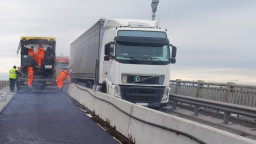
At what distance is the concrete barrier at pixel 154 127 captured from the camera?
5295mm

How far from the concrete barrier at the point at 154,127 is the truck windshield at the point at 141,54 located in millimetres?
2508

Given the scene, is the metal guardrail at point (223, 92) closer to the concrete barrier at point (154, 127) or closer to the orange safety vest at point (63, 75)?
the concrete barrier at point (154, 127)

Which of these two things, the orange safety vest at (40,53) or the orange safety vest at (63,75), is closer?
the orange safety vest at (40,53)

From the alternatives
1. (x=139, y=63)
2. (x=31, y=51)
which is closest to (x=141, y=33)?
(x=139, y=63)

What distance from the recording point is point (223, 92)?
55.9 ft

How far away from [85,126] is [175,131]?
5.59 metres

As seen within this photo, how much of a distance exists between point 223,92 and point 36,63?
17425 millimetres

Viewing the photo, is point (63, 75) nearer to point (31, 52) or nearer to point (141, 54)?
point (31, 52)

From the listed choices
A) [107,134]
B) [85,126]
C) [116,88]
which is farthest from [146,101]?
[107,134]

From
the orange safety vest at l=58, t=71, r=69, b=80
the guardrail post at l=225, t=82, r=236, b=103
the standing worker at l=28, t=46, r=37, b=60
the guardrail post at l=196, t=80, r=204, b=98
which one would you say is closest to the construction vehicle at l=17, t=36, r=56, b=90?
the standing worker at l=28, t=46, r=37, b=60

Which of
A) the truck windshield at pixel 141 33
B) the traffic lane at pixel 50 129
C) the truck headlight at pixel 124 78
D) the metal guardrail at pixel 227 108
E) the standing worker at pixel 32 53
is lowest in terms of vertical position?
the traffic lane at pixel 50 129

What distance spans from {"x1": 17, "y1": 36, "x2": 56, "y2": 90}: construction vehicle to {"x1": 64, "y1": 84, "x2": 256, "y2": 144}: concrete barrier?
17092 mm

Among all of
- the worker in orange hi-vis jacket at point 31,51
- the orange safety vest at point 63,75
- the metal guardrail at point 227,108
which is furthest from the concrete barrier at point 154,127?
the orange safety vest at point 63,75

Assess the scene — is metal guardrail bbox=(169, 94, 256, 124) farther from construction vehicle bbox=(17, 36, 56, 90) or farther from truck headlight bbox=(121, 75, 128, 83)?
construction vehicle bbox=(17, 36, 56, 90)
